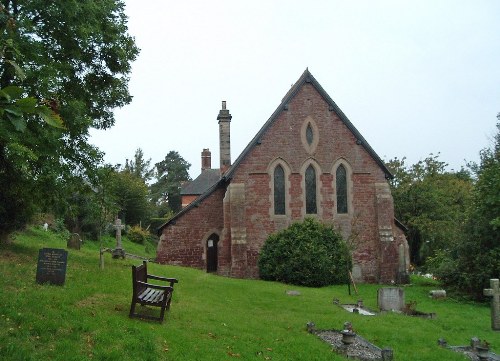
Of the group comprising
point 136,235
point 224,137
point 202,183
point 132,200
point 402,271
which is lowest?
point 402,271

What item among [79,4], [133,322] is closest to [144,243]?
[79,4]

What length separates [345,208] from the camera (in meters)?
27.4

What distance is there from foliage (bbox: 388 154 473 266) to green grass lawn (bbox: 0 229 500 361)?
1999 cm

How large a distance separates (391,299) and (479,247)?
7946mm

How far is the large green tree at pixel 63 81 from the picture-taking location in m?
13.1

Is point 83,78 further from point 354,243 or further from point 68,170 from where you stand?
point 354,243

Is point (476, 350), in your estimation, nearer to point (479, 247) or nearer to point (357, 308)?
point (357, 308)

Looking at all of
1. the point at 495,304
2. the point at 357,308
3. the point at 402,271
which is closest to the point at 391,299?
the point at 357,308

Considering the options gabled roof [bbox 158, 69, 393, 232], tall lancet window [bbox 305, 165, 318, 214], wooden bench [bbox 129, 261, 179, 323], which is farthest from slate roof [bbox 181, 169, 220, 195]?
wooden bench [bbox 129, 261, 179, 323]

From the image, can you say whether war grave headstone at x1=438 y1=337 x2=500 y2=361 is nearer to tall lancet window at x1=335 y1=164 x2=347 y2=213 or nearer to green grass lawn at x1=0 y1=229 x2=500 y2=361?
green grass lawn at x1=0 y1=229 x2=500 y2=361

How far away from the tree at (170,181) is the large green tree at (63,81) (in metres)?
51.5

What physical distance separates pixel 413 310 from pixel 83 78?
47.1 feet

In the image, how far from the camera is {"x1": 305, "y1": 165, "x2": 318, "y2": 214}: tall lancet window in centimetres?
2722

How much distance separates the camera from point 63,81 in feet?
52.2
